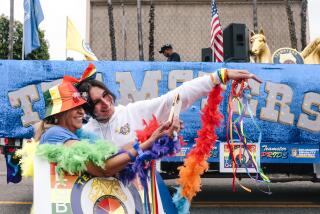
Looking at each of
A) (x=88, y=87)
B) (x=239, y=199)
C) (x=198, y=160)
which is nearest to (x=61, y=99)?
(x=88, y=87)

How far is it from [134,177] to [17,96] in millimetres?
5686

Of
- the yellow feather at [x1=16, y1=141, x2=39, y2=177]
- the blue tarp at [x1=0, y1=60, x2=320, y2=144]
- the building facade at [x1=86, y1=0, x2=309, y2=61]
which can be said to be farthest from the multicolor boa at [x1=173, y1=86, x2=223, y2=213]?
the building facade at [x1=86, y1=0, x2=309, y2=61]

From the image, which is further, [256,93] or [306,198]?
[306,198]

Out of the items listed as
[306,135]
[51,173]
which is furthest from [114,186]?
[306,135]

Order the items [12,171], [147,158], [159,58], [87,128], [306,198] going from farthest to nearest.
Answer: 1. [159,58]
2. [306,198]
3. [12,171]
4. [87,128]
5. [147,158]

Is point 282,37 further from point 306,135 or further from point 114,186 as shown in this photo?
point 114,186

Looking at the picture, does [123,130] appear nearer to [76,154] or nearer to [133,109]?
[133,109]

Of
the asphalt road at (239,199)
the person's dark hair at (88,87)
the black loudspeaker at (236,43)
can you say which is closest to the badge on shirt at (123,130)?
the person's dark hair at (88,87)

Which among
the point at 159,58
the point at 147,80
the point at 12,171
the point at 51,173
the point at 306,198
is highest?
the point at 159,58

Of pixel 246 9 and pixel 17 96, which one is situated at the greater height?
pixel 246 9

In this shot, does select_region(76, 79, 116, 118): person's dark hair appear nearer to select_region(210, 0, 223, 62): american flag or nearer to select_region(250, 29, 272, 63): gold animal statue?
select_region(210, 0, 223, 62): american flag

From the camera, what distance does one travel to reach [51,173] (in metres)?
2.71

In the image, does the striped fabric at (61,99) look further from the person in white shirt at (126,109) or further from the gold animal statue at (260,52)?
the gold animal statue at (260,52)

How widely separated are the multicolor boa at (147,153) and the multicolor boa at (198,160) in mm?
314
